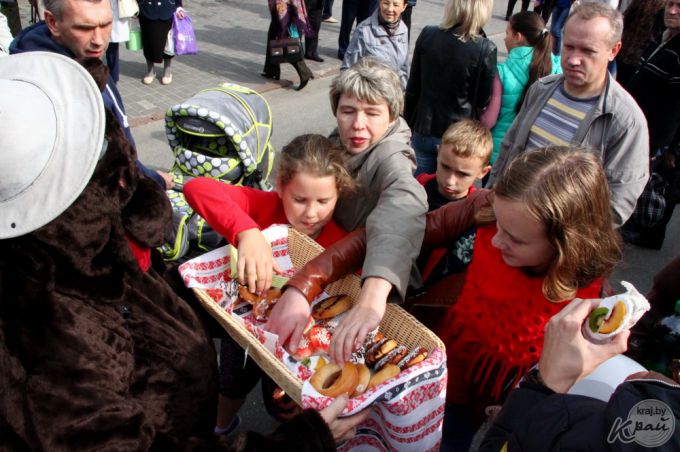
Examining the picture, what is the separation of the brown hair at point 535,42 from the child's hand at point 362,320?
3035 millimetres

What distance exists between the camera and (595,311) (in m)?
1.35

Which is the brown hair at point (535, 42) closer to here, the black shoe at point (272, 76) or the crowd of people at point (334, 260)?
the crowd of people at point (334, 260)

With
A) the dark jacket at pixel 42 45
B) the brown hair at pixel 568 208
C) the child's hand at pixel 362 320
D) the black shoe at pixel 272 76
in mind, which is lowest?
the black shoe at pixel 272 76

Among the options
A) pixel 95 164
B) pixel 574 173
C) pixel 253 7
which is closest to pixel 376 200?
pixel 574 173

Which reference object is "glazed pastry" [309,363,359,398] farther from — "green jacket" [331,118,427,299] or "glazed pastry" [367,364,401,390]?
"green jacket" [331,118,427,299]

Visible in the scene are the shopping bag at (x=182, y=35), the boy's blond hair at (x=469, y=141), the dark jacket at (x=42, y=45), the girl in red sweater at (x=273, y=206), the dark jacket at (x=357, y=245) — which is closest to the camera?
→ the dark jacket at (x=357, y=245)

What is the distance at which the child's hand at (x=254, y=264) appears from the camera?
193 centimetres

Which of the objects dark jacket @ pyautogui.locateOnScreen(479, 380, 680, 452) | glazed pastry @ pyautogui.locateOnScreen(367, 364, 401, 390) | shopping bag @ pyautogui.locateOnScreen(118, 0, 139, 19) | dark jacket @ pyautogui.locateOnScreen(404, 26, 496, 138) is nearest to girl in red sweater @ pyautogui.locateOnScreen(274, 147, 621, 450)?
glazed pastry @ pyautogui.locateOnScreen(367, 364, 401, 390)

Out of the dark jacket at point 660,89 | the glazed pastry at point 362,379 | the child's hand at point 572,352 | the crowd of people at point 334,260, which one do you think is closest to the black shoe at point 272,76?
the crowd of people at point 334,260

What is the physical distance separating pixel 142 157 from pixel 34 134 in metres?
4.63

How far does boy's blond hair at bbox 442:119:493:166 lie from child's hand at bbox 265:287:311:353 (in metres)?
1.53

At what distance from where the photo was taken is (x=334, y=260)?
192 centimetres

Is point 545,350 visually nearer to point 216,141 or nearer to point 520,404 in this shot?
point 520,404

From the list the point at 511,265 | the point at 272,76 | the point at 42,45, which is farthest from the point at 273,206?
the point at 272,76
